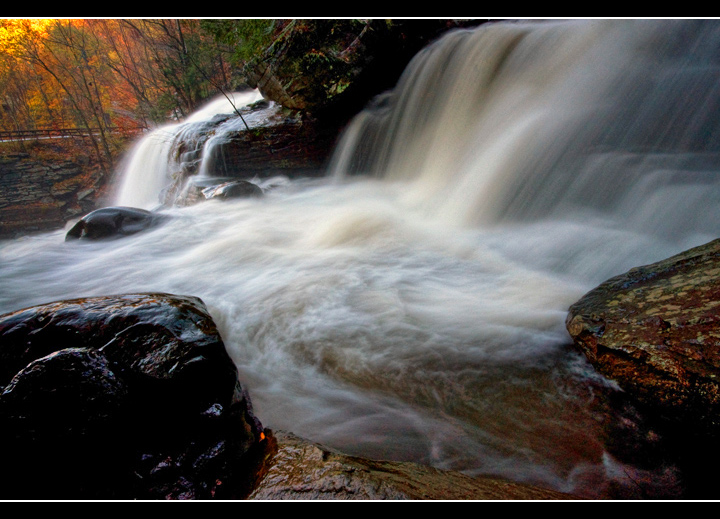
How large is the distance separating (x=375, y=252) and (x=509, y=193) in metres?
2.37

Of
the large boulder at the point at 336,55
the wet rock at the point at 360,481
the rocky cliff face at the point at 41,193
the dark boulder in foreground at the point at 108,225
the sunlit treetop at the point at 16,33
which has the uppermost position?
the sunlit treetop at the point at 16,33

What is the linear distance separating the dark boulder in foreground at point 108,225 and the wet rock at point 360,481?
6586mm

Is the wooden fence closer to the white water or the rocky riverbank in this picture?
the white water

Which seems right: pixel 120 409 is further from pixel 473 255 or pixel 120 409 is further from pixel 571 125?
pixel 571 125

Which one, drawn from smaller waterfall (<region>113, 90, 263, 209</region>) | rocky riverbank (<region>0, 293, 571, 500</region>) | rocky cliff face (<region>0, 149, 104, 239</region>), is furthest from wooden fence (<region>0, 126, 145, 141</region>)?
rocky riverbank (<region>0, 293, 571, 500</region>)

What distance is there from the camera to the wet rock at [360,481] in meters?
1.34

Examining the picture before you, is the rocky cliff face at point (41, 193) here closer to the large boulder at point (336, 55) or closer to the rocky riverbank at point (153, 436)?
the large boulder at point (336, 55)

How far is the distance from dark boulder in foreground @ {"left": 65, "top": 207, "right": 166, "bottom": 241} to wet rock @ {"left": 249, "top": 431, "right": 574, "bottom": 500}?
6586 mm

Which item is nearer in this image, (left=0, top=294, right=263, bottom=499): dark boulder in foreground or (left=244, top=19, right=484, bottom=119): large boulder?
(left=0, top=294, right=263, bottom=499): dark boulder in foreground

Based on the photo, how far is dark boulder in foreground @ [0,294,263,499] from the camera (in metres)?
1.51

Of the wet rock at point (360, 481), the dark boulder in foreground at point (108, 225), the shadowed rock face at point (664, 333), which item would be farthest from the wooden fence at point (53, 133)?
the shadowed rock face at point (664, 333)

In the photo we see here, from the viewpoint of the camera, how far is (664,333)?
2.13 meters

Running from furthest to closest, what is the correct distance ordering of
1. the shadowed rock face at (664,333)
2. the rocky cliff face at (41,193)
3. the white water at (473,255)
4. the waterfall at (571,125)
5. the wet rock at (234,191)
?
the rocky cliff face at (41,193)
the wet rock at (234,191)
the waterfall at (571,125)
the white water at (473,255)
the shadowed rock face at (664,333)

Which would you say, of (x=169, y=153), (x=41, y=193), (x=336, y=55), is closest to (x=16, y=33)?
(x=41, y=193)
